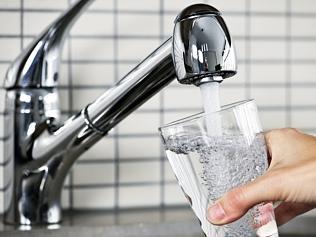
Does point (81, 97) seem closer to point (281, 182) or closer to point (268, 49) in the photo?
point (268, 49)

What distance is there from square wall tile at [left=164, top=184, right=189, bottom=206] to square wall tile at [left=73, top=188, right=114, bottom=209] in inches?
3.9

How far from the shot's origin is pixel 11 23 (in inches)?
42.4

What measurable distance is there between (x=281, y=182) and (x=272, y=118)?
1.79ft

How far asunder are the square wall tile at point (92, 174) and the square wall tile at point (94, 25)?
231 millimetres

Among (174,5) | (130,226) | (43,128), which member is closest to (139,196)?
(130,226)

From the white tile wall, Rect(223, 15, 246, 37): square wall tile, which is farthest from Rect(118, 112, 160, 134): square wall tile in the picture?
Rect(223, 15, 246, 37): square wall tile

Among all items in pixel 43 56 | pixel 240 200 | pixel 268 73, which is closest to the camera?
pixel 240 200

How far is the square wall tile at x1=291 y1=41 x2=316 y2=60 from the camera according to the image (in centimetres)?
119

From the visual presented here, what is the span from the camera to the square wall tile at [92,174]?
109cm

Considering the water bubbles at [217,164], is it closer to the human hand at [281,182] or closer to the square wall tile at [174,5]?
the human hand at [281,182]

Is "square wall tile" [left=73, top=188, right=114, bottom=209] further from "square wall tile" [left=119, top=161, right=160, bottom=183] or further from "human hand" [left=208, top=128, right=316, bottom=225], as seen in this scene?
"human hand" [left=208, top=128, right=316, bottom=225]

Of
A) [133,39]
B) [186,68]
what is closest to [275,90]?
[133,39]

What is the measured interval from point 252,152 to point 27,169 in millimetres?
438

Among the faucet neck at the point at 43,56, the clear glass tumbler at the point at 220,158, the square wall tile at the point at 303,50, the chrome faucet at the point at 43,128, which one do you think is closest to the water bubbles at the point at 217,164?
the clear glass tumbler at the point at 220,158
